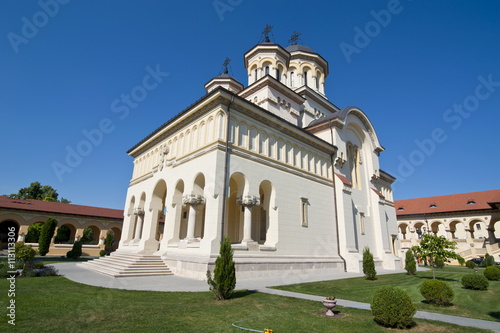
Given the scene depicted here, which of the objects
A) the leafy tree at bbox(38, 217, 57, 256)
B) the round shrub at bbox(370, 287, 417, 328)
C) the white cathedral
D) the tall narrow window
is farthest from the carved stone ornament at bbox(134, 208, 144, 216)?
the round shrub at bbox(370, 287, 417, 328)

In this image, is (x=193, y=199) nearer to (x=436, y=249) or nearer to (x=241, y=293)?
(x=241, y=293)

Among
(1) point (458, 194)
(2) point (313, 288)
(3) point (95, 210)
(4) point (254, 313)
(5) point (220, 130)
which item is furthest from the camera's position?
(1) point (458, 194)

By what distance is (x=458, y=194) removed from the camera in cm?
4428

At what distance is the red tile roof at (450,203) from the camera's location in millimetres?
39750

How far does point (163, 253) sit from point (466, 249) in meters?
44.8

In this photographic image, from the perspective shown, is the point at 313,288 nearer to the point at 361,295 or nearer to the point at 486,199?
the point at 361,295

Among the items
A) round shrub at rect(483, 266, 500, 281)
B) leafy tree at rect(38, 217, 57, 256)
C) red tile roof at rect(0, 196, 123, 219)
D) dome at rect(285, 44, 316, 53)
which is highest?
Result: dome at rect(285, 44, 316, 53)

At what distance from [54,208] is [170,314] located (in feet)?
122

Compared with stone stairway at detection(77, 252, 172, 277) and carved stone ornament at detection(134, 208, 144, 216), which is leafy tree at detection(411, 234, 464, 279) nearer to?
stone stairway at detection(77, 252, 172, 277)

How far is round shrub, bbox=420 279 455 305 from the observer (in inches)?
307

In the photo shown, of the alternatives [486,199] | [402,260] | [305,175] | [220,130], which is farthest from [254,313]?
[486,199]

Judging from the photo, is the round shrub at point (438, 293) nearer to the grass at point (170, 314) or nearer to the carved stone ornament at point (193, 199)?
the grass at point (170, 314)

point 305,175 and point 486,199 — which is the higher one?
point 486,199

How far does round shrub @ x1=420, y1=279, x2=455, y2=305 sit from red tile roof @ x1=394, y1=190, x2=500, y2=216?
39537 mm
